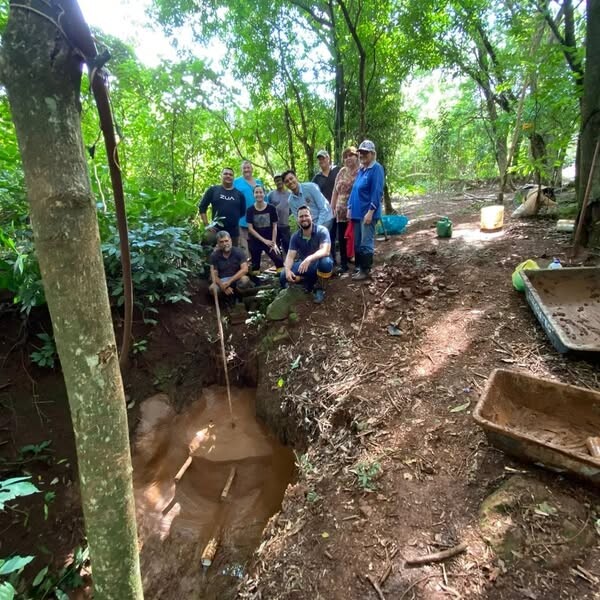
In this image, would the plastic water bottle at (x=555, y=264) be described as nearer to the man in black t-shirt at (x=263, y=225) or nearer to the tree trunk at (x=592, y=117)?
the tree trunk at (x=592, y=117)

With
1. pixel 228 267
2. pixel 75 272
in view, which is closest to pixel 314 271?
pixel 228 267

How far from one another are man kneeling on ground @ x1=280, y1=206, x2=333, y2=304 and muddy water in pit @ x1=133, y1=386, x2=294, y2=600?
63.3 inches

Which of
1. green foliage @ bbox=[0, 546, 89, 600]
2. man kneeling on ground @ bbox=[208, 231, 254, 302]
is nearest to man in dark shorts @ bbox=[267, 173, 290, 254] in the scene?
man kneeling on ground @ bbox=[208, 231, 254, 302]

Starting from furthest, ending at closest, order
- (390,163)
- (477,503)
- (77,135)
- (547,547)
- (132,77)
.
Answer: (390,163), (132,77), (477,503), (547,547), (77,135)

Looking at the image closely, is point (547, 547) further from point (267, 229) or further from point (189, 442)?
point (267, 229)

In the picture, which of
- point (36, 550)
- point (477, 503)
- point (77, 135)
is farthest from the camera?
point (36, 550)

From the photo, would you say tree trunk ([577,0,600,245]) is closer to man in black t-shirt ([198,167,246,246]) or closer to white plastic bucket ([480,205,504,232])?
white plastic bucket ([480,205,504,232])

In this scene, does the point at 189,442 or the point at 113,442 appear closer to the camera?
the point at 113,442

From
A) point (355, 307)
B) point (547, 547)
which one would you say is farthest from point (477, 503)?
point (355, 307)

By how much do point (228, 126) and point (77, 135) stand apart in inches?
333

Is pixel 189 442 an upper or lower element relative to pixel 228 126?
lower

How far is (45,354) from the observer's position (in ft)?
12.2

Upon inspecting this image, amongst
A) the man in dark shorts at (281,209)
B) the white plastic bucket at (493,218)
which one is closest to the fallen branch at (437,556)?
the man in dark shorts at (281,209)

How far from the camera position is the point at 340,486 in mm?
2506
